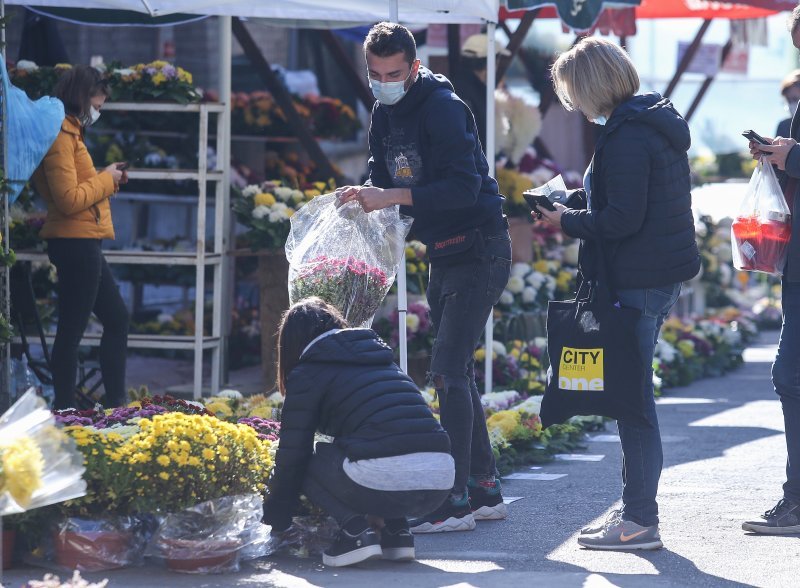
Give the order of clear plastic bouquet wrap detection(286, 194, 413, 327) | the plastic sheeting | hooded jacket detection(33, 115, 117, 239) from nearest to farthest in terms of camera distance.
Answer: clear plastic bouquet wrap detection(286, 194, 413, 327) → the plastic sheeting → hooded jacket detection(33, 115, 117, 239)

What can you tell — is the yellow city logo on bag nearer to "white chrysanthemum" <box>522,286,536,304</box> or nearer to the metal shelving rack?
the metal shelving rack

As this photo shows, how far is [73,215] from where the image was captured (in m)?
6.12

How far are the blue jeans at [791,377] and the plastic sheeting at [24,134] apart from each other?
3181 mm

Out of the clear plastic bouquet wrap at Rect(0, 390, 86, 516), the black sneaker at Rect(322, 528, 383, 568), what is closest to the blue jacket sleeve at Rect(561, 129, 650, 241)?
the black sneaker at Rect(322, 528, 383, 568)

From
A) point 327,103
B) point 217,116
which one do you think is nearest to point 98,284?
point 217,116

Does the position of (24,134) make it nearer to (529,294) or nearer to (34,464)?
(34,464)

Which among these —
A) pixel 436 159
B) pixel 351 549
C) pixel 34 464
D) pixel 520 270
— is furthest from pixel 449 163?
pixel 520 270

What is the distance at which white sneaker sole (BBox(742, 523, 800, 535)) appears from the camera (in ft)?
15.4

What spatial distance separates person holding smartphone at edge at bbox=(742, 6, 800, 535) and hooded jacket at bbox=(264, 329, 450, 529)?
1.29 metres

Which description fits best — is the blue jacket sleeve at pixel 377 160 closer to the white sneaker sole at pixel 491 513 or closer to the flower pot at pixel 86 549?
the white sneaker sole at pixel 491 513

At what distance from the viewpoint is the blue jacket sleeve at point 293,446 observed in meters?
4.22

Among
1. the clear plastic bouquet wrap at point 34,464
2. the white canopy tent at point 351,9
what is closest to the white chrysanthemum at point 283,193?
the white canopy tent at point 351,9

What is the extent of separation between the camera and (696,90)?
13.8 m

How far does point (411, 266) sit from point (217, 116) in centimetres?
150
